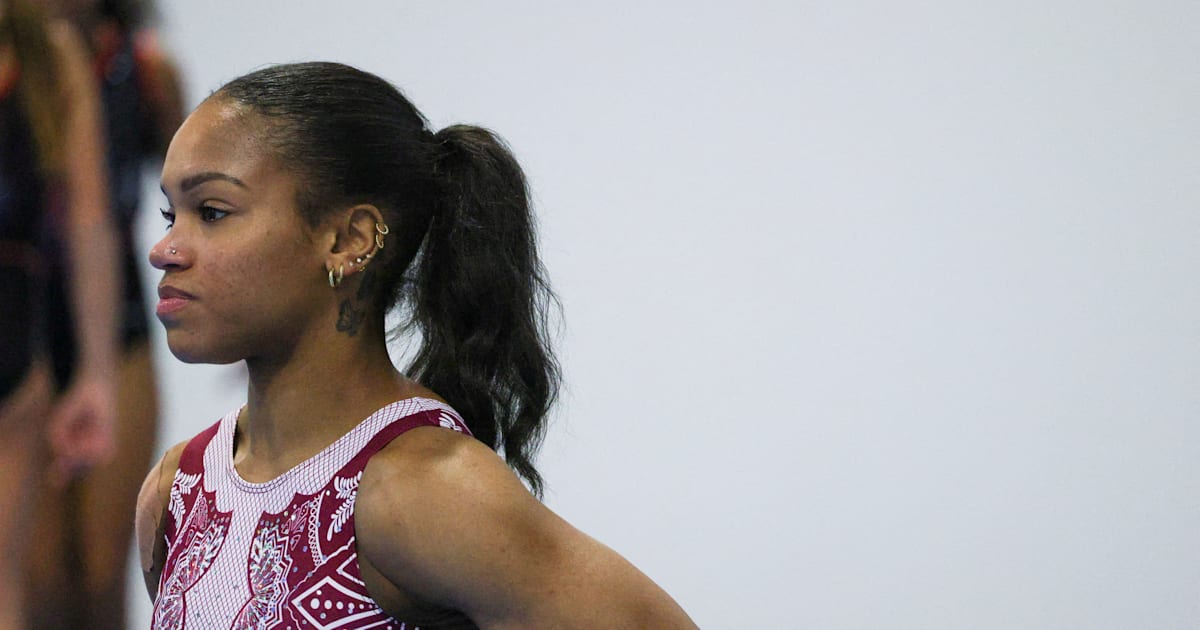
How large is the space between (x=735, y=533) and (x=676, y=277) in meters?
0.36

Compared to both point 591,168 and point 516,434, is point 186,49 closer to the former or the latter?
point 591,168

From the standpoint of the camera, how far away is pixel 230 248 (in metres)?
0.88

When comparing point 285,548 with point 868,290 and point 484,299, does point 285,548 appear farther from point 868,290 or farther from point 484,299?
point 868,290

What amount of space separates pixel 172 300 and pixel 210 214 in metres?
0.07

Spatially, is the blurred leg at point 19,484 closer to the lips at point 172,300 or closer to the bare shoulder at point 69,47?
the bare shoulder at point 69,47

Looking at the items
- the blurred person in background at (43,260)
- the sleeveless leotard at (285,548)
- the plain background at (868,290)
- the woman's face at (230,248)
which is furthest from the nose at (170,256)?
the blurred person in background at (43,260)

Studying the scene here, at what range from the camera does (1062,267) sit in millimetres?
1606

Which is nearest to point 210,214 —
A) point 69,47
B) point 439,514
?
point 439,514

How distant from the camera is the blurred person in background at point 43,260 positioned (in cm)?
182

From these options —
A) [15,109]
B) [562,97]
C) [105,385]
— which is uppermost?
[562,97]

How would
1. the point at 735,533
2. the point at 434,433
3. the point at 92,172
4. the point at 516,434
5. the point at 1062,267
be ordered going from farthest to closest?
1. the point at 92,172
2. the point at 735,533
3. the point at 1062,267
4. the point at 516,434
5. the point at 434,433

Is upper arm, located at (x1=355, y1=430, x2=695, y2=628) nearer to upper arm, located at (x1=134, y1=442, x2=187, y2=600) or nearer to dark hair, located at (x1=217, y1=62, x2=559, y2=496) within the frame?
dark hair, located at (x1=217, y1=62, x2=559, y2=496)

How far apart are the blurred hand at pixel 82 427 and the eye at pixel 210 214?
1110 mm

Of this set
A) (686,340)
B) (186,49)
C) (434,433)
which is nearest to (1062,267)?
(686,340)
